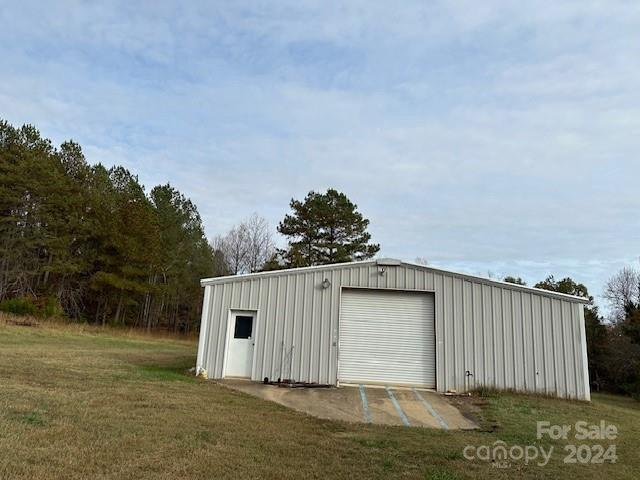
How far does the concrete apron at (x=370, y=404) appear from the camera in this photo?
752 cm

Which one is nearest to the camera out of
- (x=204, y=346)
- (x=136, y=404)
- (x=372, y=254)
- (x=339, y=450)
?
(x=339, y=450)

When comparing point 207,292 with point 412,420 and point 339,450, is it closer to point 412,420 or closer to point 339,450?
point 412,420

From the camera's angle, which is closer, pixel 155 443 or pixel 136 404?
pixel 155 443

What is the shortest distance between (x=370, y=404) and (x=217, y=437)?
408 cm

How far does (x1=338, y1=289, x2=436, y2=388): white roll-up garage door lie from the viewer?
36.3 feet

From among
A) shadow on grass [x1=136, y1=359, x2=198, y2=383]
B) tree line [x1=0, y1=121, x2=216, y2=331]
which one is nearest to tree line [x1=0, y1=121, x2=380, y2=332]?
tree line [x1=0, y1=121, x2=216, y2=331]

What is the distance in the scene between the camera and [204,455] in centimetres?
464

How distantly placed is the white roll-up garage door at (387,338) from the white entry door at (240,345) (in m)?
2.30

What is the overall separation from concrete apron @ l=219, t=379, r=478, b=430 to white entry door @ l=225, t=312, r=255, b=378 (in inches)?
16.3

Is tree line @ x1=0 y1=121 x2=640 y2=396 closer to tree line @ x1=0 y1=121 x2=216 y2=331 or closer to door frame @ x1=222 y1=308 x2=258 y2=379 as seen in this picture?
tree line @ x1=0 y1=121 x2=216 y2=331

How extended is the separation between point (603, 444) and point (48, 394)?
8.61 metres

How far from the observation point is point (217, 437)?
5.42 meters

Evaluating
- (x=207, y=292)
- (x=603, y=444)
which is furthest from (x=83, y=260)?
(x=603, y=444)

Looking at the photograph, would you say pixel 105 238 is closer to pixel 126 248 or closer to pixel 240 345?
pixel 126 248
